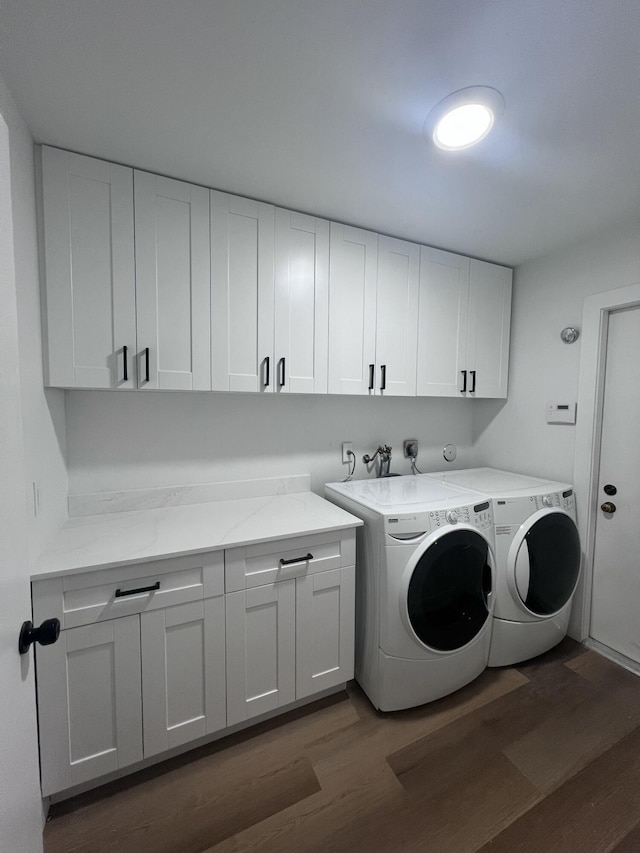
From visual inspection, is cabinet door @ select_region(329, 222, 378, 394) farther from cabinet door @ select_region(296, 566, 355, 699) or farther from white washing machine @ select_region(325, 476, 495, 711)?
cabinet door @ select_region(296, 566, 355, 699)

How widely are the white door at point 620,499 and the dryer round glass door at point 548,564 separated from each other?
23 centimetres

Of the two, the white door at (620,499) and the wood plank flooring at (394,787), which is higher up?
the white door at (620,499)

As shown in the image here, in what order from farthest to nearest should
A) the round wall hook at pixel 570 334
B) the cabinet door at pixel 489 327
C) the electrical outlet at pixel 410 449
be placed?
the electrical outlet at pixel 410 449
the cabinet door at pixel 489 327
the round wall hook at pixel 570 334

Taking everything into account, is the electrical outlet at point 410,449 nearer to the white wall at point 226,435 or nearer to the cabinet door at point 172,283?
the white wall at point 226,435

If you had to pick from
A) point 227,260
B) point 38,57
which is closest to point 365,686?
point 227,260

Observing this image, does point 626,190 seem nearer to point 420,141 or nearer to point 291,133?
point 420,141

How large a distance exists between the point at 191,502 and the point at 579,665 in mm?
2319

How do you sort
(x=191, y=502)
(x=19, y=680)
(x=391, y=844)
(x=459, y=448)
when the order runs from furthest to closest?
(x=459, y=448) < (x=191, y=502) < (x=391, y=844) < (x=19, y=680)

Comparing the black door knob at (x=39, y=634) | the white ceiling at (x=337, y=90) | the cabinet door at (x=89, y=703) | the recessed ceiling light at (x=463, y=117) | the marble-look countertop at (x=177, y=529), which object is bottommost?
the cabinet door at (x=89, y=703)

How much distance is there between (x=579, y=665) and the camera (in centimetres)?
188

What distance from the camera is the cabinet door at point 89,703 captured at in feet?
3.64

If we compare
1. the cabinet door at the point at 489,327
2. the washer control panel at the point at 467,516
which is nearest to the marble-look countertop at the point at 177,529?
the washer control panel at the point at 467,516

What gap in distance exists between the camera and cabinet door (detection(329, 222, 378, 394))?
1793mm

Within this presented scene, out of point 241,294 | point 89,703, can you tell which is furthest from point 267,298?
point 89,703
